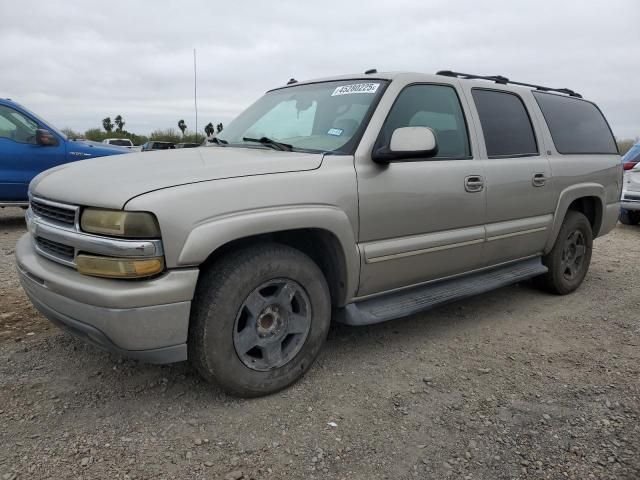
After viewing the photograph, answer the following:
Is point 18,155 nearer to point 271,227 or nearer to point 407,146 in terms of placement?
point 271,227

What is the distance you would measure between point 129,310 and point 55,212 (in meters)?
0.76

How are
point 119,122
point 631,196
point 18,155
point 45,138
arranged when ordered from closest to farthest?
point 18,155 → point 45,138 → point 631,196 → point 119,122

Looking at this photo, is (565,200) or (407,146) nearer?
(407,146)

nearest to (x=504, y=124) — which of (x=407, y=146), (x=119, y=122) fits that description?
(x=407, y=146)

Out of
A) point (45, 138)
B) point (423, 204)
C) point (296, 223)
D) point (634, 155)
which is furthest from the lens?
point (634, 155)

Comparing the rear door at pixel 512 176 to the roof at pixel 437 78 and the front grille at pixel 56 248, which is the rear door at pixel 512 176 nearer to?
the roof at pixel 437 78

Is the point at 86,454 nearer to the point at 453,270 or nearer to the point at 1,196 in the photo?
the point at 453,270

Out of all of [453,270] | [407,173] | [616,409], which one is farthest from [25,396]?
[616,409]

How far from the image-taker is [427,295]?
3.49 m

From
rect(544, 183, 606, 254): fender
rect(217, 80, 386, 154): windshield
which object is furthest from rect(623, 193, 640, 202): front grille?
rect(217, 80, 386, 154): windshield

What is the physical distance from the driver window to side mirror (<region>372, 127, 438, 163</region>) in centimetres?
628

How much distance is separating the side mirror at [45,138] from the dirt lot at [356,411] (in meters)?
4.27

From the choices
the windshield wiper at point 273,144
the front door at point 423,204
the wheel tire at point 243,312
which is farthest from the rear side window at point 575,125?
the wheel tire at point 243,312

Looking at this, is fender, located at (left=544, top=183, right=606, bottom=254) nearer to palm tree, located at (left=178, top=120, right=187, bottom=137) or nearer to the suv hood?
the suv hood
